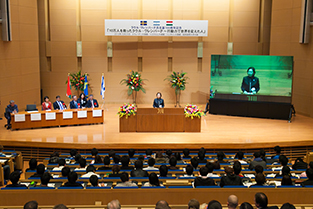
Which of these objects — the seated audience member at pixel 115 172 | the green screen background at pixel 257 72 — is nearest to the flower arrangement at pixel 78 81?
the green screen background at pixel 257 72

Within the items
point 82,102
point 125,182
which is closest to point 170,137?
point 82,102

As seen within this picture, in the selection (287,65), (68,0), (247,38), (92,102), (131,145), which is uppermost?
(68,0)

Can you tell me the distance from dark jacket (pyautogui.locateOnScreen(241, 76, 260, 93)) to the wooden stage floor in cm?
180

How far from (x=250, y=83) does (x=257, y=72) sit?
50 cm

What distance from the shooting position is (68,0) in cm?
1583

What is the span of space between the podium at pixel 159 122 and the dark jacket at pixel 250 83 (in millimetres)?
3699

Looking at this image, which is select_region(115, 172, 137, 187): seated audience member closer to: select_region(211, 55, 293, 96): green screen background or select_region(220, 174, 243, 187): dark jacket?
select_region(220, 174, 243, 187): dark jacket

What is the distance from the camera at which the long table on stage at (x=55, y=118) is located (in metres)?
11.2

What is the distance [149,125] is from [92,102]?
2802 mm

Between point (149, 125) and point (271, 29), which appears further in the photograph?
point (271, 29)

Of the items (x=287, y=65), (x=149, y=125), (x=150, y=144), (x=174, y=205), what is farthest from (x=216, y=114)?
(x=174, y=205)

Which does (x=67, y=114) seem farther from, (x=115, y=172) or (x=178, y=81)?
(x=115, y=172)

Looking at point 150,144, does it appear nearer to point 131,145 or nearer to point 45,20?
point 131,145

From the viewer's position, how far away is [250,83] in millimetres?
13750
